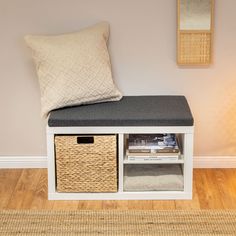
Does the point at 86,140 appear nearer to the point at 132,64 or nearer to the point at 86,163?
the point at 86,163

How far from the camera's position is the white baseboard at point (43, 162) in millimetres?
3842

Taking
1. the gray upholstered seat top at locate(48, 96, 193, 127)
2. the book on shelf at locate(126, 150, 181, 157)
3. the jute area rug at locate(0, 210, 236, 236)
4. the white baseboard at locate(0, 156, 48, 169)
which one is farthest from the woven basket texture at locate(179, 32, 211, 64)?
the white baseboard at locate(0, 156, 48, 169)

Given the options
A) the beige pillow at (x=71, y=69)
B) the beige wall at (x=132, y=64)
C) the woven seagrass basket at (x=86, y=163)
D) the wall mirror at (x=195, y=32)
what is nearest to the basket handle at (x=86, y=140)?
the woven seagrass basket at (x=86, y=163)

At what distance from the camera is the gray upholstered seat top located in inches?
129

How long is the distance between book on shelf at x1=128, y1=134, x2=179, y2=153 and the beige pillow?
1.00 feet

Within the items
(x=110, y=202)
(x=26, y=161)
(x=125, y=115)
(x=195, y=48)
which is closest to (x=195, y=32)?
(x=195, y=48)

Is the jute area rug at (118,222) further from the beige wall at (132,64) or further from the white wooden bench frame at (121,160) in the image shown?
the beige wall at (132,64)

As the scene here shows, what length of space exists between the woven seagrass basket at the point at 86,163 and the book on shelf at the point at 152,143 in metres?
0.15

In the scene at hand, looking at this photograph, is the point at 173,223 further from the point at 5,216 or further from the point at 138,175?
the point at 5,216

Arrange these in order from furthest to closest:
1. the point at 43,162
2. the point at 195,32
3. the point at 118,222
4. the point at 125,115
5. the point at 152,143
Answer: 1. the point at 43,162
2. the point at 195,32
3. the point at 152,143
4. the point at 125,115
5. the point at 118,222

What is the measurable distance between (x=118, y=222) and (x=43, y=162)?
894 mm

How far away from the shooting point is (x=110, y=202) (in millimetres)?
3398

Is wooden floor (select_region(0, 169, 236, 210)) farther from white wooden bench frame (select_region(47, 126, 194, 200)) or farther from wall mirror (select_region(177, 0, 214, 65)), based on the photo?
wall mirror (select_region(177, 0, 214, 65))

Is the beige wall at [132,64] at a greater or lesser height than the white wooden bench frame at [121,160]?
greater
